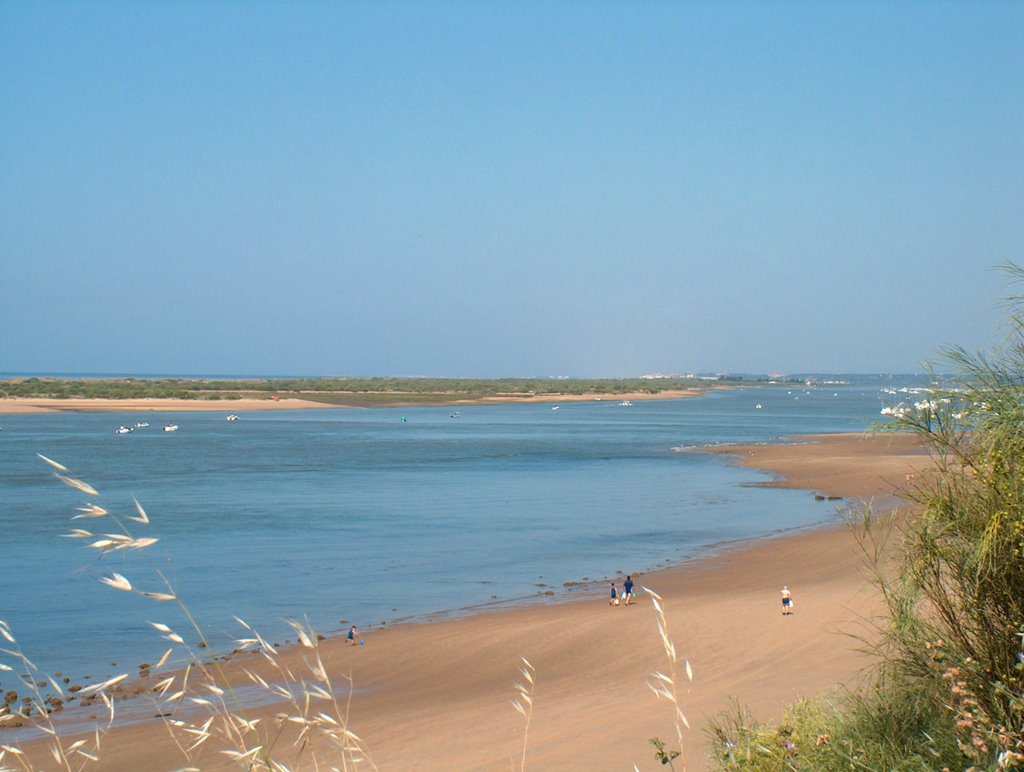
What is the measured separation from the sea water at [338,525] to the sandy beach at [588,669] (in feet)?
6.93

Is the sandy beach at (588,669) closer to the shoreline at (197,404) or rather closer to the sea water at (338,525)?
the sea water at (338,525)

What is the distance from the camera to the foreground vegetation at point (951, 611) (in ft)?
17.7

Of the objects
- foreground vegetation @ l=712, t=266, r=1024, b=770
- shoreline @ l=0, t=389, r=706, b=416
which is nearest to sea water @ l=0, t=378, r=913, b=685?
foreground vegetation @ l=712, t=266, r=1024, b=770

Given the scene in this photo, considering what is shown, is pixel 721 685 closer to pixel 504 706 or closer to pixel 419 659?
pixel 504 706

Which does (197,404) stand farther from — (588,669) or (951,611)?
(951,611)

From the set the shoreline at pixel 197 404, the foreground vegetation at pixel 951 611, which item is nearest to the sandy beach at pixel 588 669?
the foreground vegetation at pixel 951 611

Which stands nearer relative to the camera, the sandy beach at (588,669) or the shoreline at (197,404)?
the sandy beach at (588,669)

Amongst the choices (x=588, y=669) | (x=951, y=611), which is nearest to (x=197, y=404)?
(x=588, y=669)

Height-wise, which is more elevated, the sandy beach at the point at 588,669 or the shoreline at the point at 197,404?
the shoreline at the point at 197,404

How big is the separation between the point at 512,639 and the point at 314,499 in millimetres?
22659

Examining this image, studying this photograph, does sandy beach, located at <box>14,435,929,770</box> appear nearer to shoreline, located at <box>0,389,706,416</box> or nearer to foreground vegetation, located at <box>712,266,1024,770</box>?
foreground vegetation, located at <box>712,266,1024,770</box>

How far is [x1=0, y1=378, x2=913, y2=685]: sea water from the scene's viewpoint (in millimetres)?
21516

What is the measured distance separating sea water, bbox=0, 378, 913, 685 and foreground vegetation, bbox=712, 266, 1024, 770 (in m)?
1.14

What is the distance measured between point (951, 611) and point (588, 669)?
1277 centimetres
